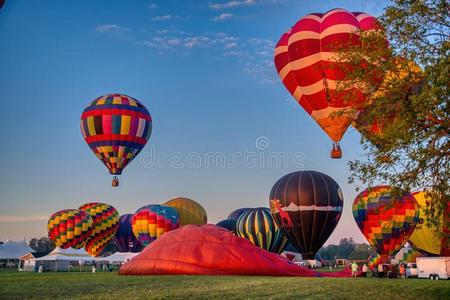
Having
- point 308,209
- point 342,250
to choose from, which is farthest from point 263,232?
point 342,250

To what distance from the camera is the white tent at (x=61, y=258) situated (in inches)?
1938

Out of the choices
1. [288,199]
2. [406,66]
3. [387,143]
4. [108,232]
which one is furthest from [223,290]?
[108,232]

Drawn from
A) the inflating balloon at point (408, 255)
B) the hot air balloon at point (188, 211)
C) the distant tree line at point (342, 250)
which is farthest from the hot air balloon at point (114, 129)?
the distant tree line at point (342, 250)

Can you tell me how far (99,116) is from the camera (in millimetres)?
38875

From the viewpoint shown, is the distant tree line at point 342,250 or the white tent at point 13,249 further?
the distant tree line at point 342,250

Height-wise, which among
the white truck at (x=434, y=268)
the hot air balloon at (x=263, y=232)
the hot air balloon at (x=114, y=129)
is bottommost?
the white truck at (x=434, y=268)

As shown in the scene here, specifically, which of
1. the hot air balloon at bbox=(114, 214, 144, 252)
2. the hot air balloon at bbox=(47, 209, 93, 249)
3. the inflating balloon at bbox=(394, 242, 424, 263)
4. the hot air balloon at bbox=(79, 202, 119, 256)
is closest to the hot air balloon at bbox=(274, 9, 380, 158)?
the inflating balloon at bbox=(394, 242, 424, 263)

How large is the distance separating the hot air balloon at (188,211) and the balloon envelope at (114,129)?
82.2ft

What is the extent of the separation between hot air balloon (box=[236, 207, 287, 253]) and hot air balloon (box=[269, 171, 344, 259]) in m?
11.3

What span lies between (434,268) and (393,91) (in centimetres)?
2282

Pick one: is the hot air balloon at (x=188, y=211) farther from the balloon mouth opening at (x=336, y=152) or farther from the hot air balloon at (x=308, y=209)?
Result: the balloon mouth opening at (x=336, y=152)

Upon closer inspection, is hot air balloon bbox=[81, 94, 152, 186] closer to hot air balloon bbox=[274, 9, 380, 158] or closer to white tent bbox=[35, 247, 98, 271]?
hot air balloon bbox=[274, 9, 380, 158]

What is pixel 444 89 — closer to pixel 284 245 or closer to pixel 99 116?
pixel 99 116

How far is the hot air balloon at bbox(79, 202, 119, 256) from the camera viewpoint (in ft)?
195
